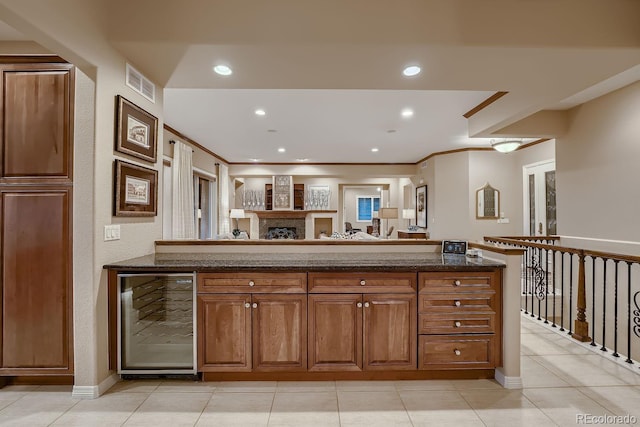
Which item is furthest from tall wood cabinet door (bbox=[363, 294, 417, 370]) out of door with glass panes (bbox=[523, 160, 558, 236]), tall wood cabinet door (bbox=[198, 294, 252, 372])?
door with glass panes (bbox=[523, 160, 558, 236])

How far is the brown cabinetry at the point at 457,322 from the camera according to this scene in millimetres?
2342

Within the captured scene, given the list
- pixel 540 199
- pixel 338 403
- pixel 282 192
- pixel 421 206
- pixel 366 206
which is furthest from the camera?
pixel 366 206

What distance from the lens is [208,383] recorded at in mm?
2367

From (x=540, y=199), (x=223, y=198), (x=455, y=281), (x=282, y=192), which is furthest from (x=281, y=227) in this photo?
(x=455, y=281)

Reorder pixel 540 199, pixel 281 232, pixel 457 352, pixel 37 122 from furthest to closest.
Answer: pixel 281 232, pixel 540 199, pixel 457 352, pixel 37 122

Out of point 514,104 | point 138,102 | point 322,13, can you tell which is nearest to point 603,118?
point 514,104

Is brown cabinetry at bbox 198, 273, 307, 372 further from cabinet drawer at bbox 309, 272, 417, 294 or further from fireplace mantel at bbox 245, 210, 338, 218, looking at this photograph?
fireplace mantel at bbox 245, 210, 338, 218

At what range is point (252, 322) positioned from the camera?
2.32 m

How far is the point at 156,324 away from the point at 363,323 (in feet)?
5.34

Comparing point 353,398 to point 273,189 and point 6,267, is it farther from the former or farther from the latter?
point 273,189

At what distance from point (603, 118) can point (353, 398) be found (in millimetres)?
5038

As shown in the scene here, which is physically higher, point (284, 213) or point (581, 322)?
point (284, 213)

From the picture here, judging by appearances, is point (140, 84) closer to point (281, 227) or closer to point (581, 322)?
point (581, 322)

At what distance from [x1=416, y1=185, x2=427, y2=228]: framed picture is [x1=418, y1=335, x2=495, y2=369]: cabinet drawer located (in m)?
6.19
